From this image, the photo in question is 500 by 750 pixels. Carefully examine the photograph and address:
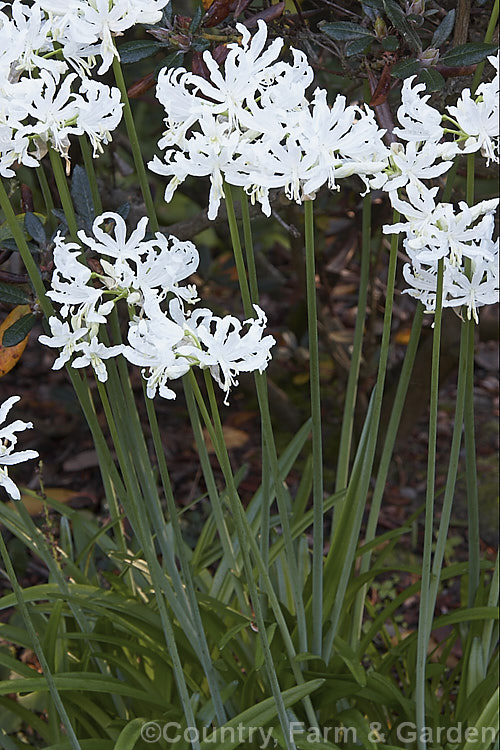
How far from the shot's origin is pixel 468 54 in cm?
118

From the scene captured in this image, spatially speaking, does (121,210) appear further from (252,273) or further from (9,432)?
(9,432)

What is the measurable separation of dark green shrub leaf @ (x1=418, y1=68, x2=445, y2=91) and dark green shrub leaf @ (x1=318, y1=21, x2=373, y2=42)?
0.36 ft

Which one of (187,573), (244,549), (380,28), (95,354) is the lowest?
(187,573)

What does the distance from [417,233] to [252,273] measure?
0.96ft

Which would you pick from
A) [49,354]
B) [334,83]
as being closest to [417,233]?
[334,83]

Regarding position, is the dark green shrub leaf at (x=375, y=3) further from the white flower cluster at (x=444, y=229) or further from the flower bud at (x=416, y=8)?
the white flower cluster at (x=444, y=229)

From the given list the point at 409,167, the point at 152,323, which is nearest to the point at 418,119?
the point at 409,167

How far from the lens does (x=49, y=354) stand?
132 inches

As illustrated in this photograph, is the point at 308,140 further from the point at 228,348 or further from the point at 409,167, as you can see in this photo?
the point at 228,348

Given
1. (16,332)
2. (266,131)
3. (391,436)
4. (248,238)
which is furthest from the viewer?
(391,436)

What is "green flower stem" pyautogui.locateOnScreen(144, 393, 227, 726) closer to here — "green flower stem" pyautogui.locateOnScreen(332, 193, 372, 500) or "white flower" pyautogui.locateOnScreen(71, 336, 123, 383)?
"white flower" pyautogui.locateOnScreen(71, 336, 123, 383)

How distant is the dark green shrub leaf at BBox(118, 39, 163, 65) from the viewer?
4.02 ft

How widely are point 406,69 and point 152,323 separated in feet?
1.91

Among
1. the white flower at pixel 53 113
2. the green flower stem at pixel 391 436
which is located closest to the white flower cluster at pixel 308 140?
the white flower at pixel 53 113
